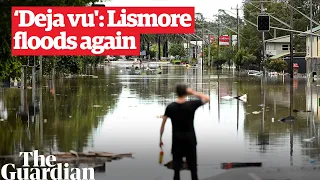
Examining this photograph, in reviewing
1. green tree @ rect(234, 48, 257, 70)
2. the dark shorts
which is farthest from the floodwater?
green tree @ rect(234, 48, 257, 70)

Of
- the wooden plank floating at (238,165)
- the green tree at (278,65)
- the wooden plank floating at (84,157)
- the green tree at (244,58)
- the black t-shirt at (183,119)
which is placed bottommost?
the wooden plank floating at (238,165)

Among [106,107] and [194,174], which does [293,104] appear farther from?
[194,174]

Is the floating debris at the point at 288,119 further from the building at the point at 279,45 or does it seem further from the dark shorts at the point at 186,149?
the building at the point at 279,45

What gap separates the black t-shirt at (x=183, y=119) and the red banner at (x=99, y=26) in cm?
1016

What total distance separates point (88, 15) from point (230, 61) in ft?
383

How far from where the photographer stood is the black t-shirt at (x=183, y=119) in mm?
11258

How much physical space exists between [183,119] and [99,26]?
34.9 feet

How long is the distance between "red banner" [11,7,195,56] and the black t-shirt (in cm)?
1016

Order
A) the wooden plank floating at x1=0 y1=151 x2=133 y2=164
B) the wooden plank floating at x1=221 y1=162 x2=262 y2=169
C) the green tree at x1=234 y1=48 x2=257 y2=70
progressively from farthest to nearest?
the green tree at x1=234 y1=48 x2=257 y2=70, the wooden plank floating at x1=0 y1=151 x2=133 y2=164, the wooden plank floating at x1=221 y1=162 x2=262 y2=169

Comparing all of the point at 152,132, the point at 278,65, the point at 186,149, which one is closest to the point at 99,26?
the point at 152,132

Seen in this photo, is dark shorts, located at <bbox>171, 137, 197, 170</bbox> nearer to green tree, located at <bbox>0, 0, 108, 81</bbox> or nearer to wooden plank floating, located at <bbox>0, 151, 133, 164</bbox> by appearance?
wooden plank floating, located at <bbox>0, 151, 133, 164</bbox>

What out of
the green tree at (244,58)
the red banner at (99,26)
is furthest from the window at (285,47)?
the red banner at (99,26)

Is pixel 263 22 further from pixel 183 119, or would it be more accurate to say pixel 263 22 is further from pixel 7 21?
pixel 183 119

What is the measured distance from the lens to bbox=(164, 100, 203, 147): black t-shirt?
11.3m
